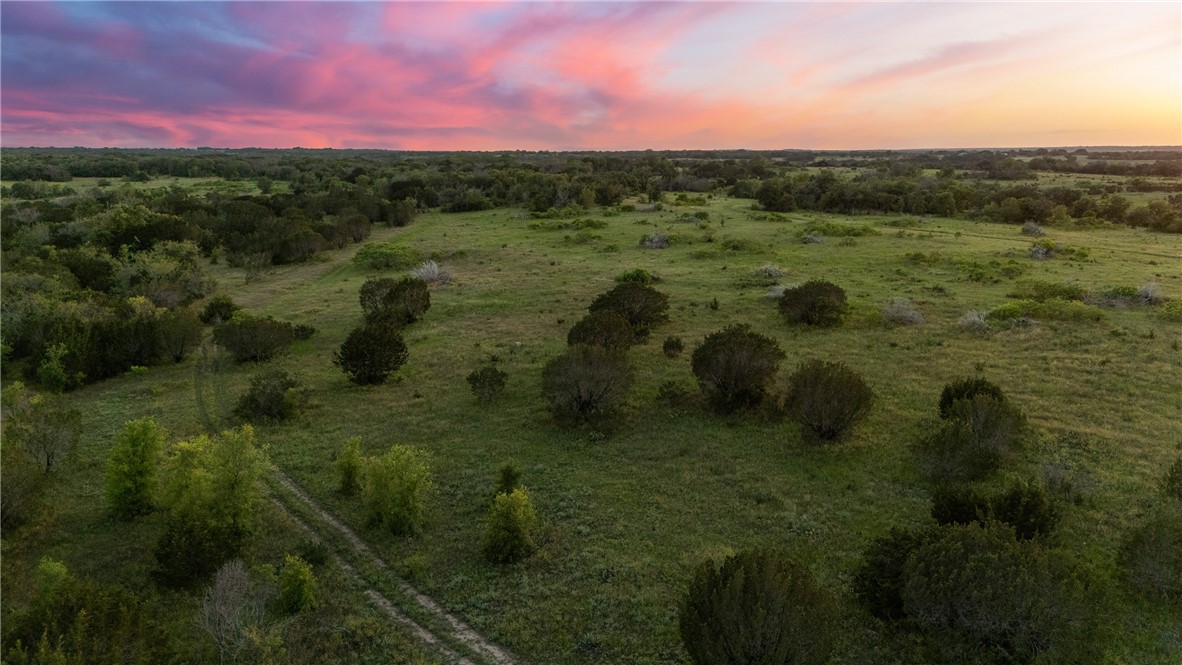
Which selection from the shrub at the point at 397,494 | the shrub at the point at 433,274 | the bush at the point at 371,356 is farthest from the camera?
the shrub at the point at 433,274

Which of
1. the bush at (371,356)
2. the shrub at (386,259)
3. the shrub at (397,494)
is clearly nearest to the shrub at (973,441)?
the shrub at (397,494)

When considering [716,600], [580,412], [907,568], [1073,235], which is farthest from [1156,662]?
[1073,235]

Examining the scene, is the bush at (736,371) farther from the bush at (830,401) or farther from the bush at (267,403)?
the bush at (267,403)

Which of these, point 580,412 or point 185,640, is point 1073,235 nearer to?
point 580,412

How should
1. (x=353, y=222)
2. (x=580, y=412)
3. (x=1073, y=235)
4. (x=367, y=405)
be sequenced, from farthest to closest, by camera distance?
(x=353, y=222), (x=1073, y=235), (x=367, y=405), (x=580, y=412)

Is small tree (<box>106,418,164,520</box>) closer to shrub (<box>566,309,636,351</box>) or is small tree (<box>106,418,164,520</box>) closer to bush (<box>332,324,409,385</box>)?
bush (<box>332,324,409,385</box>)

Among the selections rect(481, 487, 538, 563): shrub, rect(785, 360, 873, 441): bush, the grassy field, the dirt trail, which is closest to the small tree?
the grassy field
